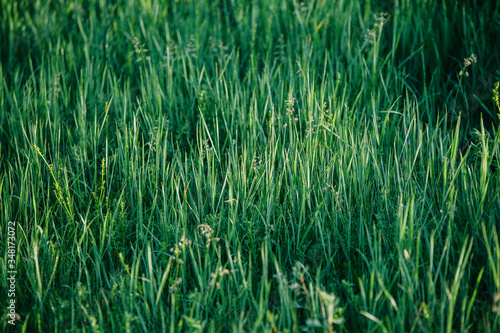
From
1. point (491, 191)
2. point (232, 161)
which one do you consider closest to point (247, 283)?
point (232, 161)

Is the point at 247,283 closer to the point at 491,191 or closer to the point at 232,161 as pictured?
the point at 232,161

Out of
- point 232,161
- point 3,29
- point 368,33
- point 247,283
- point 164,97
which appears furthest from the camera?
point 3,29

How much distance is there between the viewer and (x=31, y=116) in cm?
254

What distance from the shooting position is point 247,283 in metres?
1.56

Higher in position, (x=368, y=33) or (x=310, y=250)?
(x=368, y=33)

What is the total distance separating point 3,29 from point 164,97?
172 cm

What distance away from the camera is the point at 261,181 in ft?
6.30

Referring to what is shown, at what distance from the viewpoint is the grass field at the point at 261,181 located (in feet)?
5.05

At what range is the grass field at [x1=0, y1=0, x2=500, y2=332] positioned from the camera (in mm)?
1540

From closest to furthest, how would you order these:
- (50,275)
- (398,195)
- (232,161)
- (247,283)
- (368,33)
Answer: (247,283)
(50,275)
(398,195)
(232,161)
(368,33)

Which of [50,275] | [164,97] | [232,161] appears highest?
[164,97]

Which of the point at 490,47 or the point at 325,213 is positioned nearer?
the point at 325,213

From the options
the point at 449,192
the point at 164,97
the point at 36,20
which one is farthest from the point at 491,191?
the point at 36,20

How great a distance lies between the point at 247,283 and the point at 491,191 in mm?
1034
